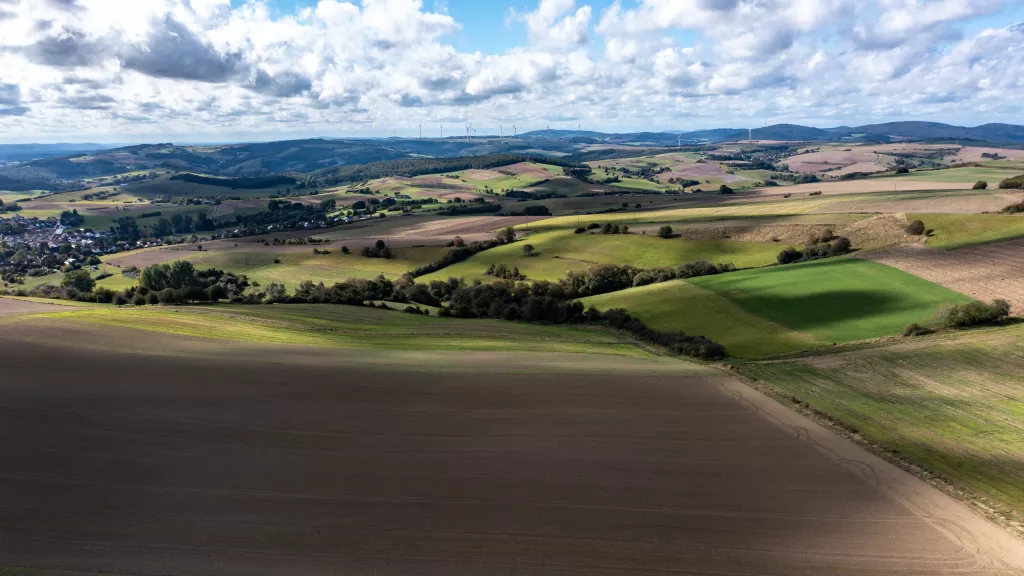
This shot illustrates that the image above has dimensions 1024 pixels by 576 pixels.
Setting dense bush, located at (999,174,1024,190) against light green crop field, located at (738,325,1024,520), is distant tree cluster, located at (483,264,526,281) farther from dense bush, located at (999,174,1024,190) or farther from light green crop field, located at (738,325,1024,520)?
dense bush, located at (999,174,1024,190)

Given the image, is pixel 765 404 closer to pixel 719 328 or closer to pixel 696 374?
pixel 696 374

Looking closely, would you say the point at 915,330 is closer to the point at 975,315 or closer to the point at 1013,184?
the point at 975,315

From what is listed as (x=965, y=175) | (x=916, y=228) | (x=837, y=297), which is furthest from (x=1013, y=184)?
(x=837, y=297)

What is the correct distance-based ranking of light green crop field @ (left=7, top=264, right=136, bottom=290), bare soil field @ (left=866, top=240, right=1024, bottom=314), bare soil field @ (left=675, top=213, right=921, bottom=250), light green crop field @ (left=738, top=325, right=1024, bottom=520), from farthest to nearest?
light green crop field @ (left=7, top=264, right=136, bottom=290) → bare soil field @ (left=675, top=213, right=921, bottom=250) → bare soil field @ (left=866, top=240, right=1024, bottom=314) → light green crop field @ (left=738, top=325, right=1024, bottom=520)

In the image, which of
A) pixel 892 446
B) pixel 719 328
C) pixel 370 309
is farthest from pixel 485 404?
pixel 370 309

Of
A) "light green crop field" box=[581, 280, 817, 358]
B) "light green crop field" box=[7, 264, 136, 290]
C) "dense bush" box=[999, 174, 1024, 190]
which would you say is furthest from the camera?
"dense bush" box=[999, 174, 1024, 190]

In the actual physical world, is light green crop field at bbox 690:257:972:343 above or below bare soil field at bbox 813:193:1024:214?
below

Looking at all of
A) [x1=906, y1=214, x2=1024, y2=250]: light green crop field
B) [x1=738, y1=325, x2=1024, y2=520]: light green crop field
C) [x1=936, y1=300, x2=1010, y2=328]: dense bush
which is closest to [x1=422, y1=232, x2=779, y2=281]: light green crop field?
[x1=906, y1=214, x2=1024, y2=250]: light green crop field
